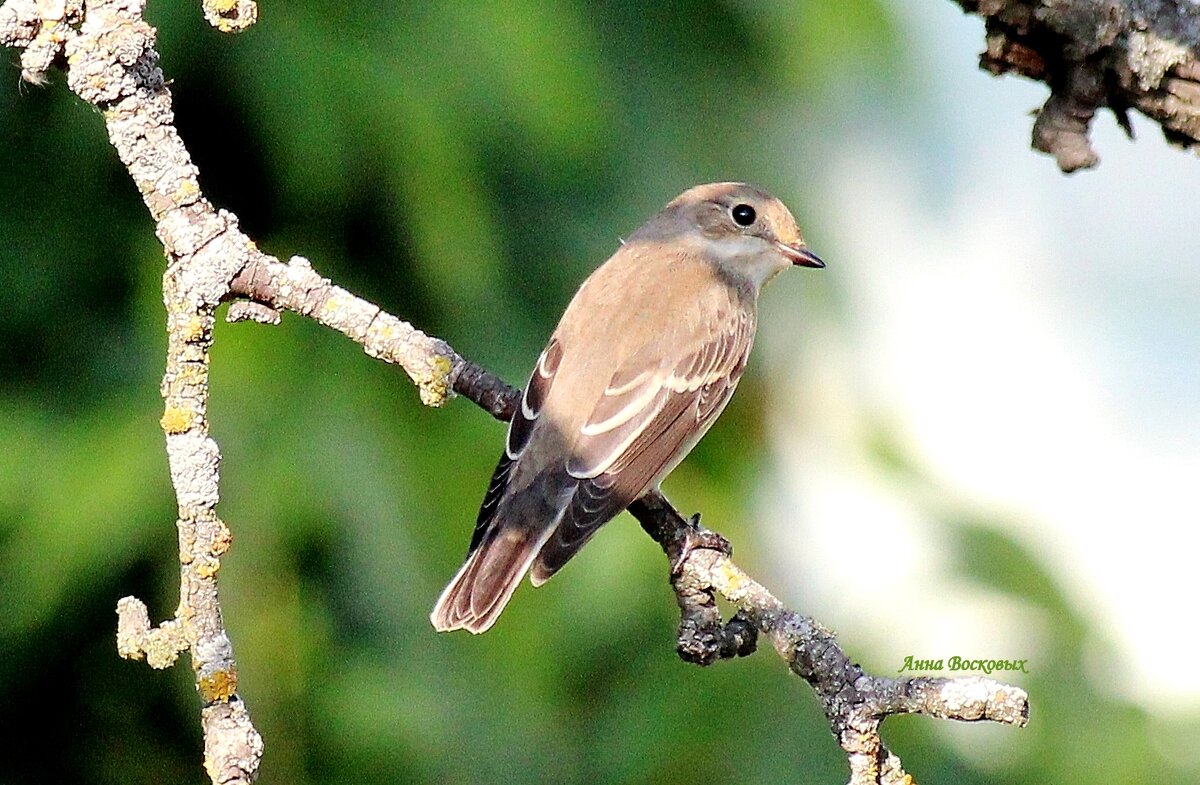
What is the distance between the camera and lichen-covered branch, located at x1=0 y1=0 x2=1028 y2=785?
2480 mm

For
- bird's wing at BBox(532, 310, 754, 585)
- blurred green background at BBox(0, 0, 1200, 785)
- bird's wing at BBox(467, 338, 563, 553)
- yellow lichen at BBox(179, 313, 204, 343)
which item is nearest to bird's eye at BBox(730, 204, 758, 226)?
bird's wing at BBox(532, 310, 754, 585)

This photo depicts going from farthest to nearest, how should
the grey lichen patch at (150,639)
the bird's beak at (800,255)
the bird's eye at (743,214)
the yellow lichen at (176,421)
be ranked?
1. the bird's eye at (743,214)
2. the bird's beak at (800,255)
3. the yellow lichen at (176,421)
4. the grey lichen patch at (150,639)

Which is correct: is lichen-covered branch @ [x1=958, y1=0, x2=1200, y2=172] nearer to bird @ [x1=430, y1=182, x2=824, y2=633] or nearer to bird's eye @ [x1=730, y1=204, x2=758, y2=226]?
bird @ [x1=430, y1=182, x2=824, y2=633]

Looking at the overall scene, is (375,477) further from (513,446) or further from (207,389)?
(207,389)

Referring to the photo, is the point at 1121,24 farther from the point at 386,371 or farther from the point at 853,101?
the point at 853,101

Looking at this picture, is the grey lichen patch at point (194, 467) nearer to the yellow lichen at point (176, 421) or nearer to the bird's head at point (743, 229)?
the yellow lichen at point (176, 421)

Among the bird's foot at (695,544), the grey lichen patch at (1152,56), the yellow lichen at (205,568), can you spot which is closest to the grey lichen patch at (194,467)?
the yellow lichen at (205,568)

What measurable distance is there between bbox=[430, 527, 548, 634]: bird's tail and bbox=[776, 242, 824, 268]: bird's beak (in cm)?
135

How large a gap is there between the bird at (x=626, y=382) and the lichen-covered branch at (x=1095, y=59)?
1.58 metres

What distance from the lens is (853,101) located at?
18.7ft

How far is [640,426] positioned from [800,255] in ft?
2.93

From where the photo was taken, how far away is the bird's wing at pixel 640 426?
3.97m

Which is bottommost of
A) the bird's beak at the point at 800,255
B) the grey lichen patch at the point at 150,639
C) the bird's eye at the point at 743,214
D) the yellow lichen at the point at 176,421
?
the grey lichen patch at the point at 150,639

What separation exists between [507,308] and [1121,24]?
92.7 inches
